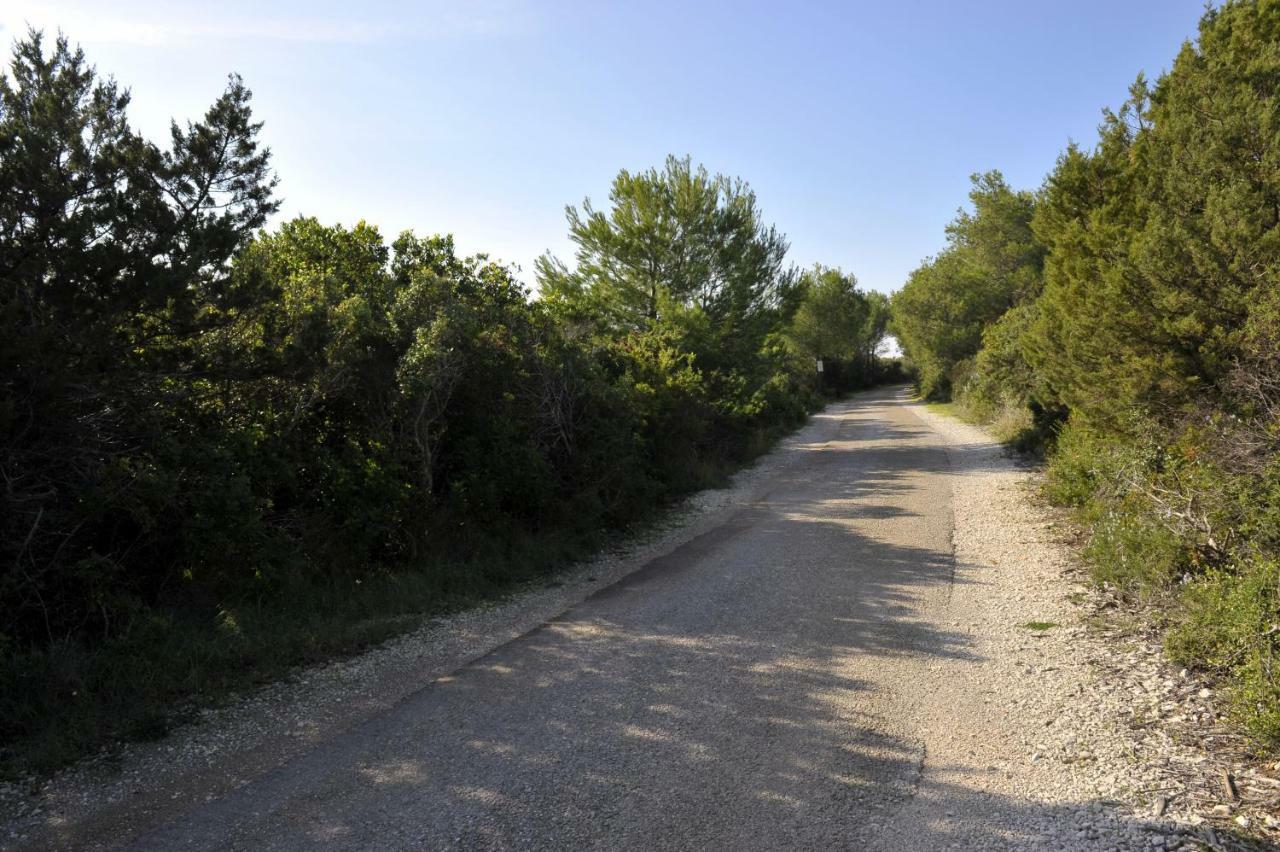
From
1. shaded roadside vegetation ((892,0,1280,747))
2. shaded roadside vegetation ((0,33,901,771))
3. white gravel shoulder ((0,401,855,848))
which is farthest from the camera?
shaded roadside vegetation ((892,0,1280,747))

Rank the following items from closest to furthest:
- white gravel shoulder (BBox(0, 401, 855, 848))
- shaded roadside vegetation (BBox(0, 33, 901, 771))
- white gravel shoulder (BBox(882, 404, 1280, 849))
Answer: white gravel shoulder (BBox(882, 404, 1280, 849)) < white gravel shoulder (BBox(0, 401, 855, 848)) < shaded roadside vegetation (BBox(0, 33, 901, 771))

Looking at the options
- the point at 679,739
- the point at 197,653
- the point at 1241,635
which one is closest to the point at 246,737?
the point at 197,653

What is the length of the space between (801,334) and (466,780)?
5084 cm

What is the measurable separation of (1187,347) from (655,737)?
304 inches

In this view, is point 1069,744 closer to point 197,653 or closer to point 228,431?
point 197,653

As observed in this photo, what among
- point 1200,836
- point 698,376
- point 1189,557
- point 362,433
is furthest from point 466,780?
point 698,376

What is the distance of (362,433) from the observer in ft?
26.1

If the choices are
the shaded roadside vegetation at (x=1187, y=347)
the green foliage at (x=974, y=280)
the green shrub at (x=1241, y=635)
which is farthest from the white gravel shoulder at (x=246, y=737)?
the green foliage at (x=974, y=280)

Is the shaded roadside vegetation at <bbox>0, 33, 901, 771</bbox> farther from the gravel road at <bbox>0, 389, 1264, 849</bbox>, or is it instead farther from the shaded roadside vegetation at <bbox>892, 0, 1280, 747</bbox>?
the shaded roadside vegetation at <bbox>892, 0, 1280, 747</bbox>

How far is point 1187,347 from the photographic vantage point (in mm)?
8141

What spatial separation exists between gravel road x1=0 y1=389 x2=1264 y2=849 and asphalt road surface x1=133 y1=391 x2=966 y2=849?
2cm

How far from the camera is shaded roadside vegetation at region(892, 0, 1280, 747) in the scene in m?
5.35

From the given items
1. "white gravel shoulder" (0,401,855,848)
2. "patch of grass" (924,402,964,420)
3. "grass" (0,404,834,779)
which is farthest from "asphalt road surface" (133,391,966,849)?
"patch of grass" (924,402,964,420)

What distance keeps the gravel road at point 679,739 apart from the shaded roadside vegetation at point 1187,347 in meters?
0.90
